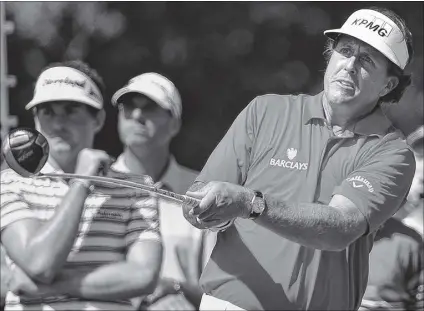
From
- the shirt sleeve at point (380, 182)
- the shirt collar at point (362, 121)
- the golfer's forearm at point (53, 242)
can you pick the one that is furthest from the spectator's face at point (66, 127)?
the shirt sleeve at point (380, 182)

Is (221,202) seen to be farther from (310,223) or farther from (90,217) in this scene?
(90,217)

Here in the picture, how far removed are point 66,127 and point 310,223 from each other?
1.87m

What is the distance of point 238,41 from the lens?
237 inches

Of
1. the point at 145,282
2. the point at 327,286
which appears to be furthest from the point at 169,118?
the point at 327,286

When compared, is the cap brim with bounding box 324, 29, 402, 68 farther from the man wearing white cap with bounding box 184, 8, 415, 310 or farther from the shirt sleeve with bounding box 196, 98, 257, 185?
the shirt sleeve with bounding box 196, 98, 257, 185

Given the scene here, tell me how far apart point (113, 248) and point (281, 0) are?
2480mm

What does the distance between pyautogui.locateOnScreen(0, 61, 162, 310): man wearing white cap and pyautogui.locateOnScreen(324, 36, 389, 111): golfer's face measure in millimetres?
1277

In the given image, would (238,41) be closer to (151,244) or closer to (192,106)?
(192,106)

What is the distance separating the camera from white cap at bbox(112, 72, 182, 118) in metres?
5.26

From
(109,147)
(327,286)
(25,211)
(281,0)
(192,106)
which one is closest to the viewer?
(327,286)

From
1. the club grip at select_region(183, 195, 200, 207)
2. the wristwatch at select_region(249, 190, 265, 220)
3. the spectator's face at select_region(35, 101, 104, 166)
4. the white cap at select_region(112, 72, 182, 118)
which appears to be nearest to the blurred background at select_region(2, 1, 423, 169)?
the white cap at select_region(112, 72, 182, 118)

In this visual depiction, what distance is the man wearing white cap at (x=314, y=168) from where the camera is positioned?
10.8 ft

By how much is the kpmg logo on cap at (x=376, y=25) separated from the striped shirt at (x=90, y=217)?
1415mm

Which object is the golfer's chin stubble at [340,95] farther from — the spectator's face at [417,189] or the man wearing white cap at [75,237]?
the spectator's face at [417,189]
